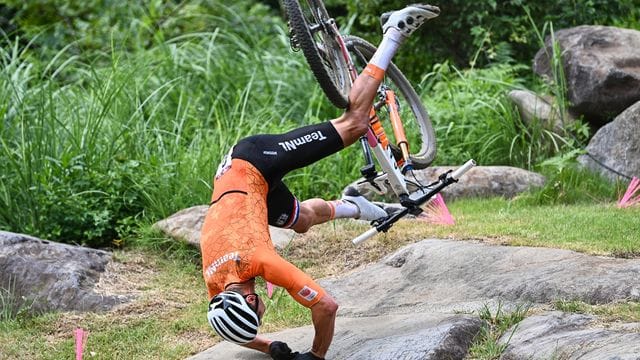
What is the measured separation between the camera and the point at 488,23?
1060 cm

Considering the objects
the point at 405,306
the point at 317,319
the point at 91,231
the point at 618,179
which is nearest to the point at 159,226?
the point at 91,231

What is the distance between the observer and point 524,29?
10.7 meters

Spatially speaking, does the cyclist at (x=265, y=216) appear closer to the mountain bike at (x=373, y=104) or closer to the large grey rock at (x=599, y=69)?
the mountain bike at (x=373, y=104)

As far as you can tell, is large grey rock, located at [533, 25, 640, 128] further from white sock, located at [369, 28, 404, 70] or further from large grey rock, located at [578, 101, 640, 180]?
white sock, located at [369, 28, 404, 70]

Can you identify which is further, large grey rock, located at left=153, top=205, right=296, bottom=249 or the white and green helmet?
large grey rock, located at left=153, top=205, right=296, bottom=249

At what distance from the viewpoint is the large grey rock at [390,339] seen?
16.7 feet

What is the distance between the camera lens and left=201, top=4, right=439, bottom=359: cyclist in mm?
5082

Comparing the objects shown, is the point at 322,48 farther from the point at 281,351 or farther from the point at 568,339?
the point at 568,339

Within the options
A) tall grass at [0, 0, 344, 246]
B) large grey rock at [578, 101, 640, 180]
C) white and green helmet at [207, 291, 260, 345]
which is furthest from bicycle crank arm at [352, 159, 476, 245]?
large grey rock at [578, 101, 640, 180]

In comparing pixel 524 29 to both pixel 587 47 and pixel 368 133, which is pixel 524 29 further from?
pixel 368 133

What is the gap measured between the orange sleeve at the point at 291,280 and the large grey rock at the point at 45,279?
2349mm

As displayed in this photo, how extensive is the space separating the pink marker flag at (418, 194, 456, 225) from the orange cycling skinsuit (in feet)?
7.72

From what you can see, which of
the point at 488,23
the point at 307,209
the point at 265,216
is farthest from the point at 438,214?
the point at 488,23

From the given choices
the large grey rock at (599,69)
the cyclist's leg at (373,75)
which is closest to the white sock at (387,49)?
the cyclist's leg at (373,75)
